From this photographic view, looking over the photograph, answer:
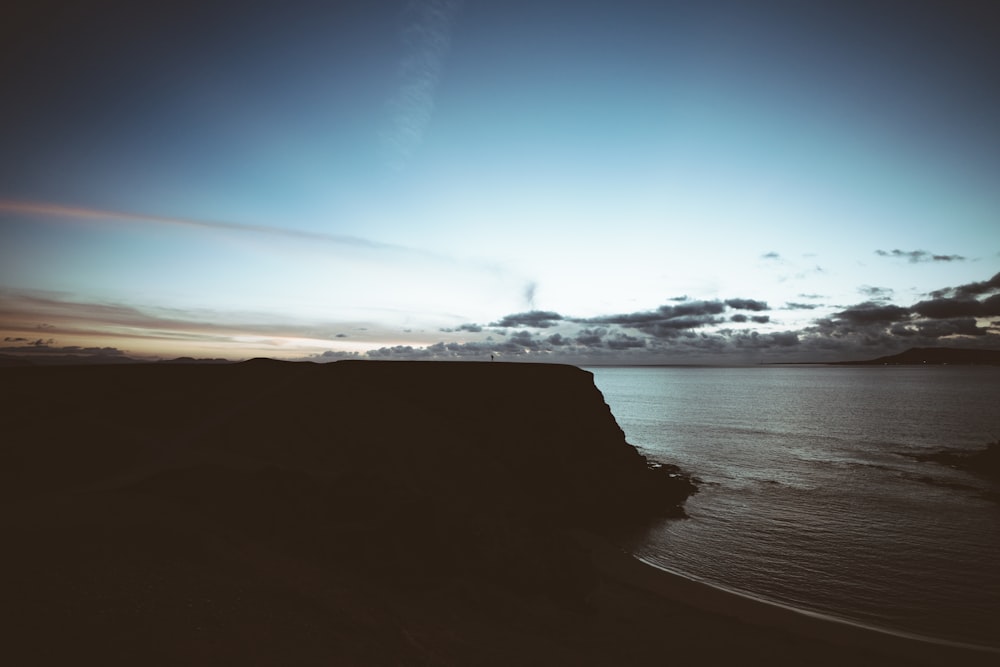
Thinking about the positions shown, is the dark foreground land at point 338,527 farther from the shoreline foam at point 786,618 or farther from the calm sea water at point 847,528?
the calm sea water at point 847,528

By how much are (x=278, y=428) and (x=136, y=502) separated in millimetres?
13882

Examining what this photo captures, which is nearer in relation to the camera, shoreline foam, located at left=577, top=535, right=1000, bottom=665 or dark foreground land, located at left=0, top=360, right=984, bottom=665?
dark foreground land, located at left=0, top=360, right=984, bottom=665

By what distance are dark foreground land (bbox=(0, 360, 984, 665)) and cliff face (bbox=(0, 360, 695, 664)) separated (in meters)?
0.09

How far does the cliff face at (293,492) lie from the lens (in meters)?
10.2

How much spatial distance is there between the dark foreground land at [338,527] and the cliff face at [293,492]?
9 centimetres

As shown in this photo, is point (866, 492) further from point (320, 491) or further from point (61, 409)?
point (61, 409)

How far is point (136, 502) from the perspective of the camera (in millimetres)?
15188

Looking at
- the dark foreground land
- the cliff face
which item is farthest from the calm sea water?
the cliff face

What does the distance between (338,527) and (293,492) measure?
10.2ft

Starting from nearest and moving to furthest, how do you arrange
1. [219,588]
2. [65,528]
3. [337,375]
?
[219,588] → [65,528] → [337,375]

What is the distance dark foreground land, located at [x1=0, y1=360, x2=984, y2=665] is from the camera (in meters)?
9.68

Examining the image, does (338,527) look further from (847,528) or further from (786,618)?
(847,528)

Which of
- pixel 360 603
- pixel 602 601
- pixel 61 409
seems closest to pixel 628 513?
pixel 602 601

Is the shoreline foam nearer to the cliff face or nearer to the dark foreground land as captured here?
the dark foreground land
